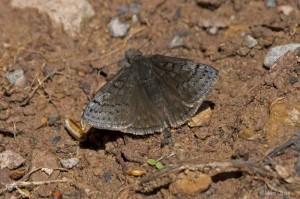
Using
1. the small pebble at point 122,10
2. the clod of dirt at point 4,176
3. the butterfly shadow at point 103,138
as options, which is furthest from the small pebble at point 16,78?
the small pebble at point 122,10

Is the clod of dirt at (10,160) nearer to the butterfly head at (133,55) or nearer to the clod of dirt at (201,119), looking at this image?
the butterfly head at (133,55)

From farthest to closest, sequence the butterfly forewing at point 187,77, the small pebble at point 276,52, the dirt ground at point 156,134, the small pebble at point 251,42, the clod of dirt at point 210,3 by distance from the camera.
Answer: the clod of dirt at point 210,3, the small pebble at point 251,42, the small pebble at point 276,52, the butterfly forewing at point 187,77, the dirt ground at point 156,134

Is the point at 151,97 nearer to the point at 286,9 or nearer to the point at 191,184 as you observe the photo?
the point at 191,184

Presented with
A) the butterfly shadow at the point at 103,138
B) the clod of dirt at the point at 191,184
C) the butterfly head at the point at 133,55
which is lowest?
the clod of dirt at the point at 191,184

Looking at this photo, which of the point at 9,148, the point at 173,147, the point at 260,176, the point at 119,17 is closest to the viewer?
the point at 260,176

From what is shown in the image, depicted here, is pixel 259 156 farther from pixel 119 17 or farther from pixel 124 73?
pixel 119 17

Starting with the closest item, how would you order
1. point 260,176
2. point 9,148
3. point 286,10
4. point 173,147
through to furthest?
point 260,176 < point 173,147 < point 9,148 < point 286,10

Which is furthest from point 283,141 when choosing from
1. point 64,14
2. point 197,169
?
point 64,14

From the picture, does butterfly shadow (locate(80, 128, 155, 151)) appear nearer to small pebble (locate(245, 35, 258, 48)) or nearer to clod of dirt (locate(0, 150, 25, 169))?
clod of dirt (locate(0, 150, 25, 169))
